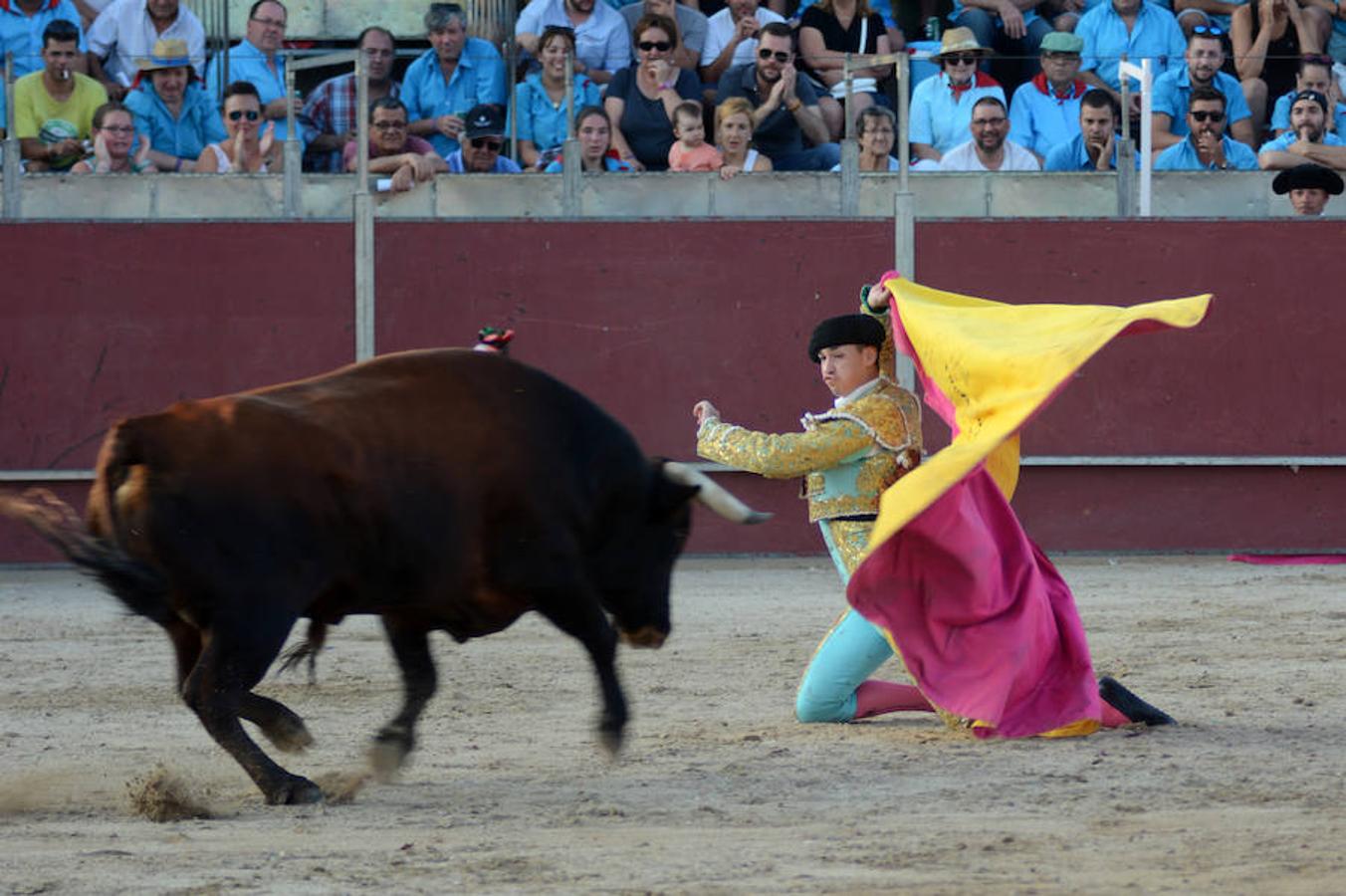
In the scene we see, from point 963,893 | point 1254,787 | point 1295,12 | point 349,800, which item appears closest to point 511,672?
point 349,800

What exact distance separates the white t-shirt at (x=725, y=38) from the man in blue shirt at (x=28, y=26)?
306 cm

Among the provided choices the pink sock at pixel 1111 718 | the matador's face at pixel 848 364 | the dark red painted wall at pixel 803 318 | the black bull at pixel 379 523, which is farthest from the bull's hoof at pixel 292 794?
the dark red painted wall at pixel 803 318

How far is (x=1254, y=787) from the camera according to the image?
4.30 meters

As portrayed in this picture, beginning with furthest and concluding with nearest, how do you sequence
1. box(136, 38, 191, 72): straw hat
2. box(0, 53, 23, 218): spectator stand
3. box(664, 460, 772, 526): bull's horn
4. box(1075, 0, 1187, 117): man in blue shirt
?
box(1075, 0, 1187, 117): man in blue shirt → box(136, 38, 191, 72): straw hat → box(0, 53, 23, 218): spectator stand → box(664, 460, 772, 526): bull's horn

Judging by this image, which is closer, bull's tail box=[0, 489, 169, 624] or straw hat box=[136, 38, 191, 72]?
bull's tail box=[0, 489, 169, 624]

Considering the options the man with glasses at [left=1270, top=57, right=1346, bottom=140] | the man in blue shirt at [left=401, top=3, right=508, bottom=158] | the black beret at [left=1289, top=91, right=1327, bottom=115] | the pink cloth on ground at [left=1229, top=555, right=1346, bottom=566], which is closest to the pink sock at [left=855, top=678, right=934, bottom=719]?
the pink cloth on ground at [left=1229, top=555, right=1346, bottom=566]

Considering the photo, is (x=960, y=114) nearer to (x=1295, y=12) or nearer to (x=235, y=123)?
(x=1295, y=12)

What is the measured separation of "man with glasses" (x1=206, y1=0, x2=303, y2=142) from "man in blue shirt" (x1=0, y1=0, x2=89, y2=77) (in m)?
0.66

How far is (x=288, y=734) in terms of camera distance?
14.6 ft

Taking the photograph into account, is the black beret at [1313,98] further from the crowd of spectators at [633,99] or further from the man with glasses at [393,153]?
the man with glasses at [393,153]

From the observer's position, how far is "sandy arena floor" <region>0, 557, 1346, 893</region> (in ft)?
11.6

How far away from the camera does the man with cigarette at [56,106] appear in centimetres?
979

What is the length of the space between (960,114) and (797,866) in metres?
7.23

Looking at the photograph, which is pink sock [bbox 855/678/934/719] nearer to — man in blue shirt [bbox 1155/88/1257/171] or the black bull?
the black bull
